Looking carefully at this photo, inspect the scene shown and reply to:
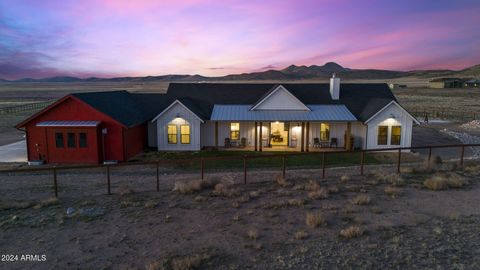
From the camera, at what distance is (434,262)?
22.9 feet

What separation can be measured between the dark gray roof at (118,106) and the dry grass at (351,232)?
16.1 m

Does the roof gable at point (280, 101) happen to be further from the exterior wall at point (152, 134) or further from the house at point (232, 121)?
the exterior wall at point (152, 134)

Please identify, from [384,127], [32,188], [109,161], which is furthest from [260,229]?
[384,127]

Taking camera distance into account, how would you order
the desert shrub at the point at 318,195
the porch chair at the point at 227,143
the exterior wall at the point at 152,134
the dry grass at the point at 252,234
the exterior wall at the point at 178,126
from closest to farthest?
1. the dry grass at the point at 252,234
2. the desert shrub at the point at 318,195
3. the exterior wall at the point at 178,126
4. the porch chair at the point at 227,143
5. the exterior wall at the point at 152,134

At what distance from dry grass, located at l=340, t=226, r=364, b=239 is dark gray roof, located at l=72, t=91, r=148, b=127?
16.1 meters

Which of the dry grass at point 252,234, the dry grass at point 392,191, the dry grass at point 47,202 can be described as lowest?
the dry grass at point 47,202

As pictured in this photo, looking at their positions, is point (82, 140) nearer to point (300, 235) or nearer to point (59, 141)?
point (59, 141)

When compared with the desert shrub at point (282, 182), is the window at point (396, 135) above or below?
above

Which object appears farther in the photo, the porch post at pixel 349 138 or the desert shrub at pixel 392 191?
the porch post at pixel 349 138

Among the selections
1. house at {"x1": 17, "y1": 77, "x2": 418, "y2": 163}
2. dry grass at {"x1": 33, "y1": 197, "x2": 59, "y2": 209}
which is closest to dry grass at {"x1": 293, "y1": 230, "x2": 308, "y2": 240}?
dry grass at {"x1": 33, "y1": 197, "x2": 59, "y2": 209}

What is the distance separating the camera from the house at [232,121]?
20.8 meters

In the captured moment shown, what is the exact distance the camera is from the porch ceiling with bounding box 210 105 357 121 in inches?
968

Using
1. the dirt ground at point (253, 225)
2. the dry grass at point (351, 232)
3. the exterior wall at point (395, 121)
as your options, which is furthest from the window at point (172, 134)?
the dry grass at point (351, 232)

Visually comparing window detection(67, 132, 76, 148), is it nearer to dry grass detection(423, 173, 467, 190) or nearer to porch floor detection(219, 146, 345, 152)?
porch floor detection(219, 146, 345, 152)
